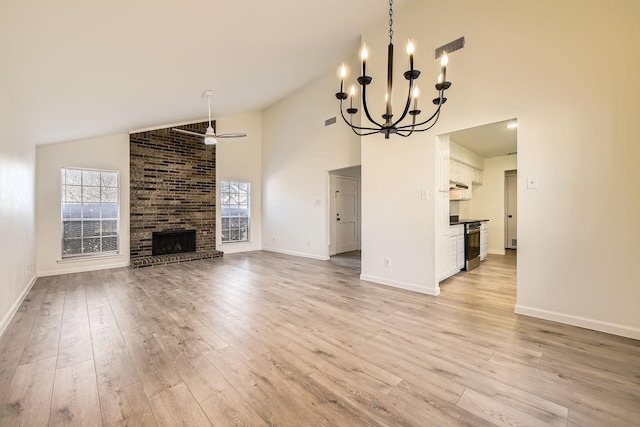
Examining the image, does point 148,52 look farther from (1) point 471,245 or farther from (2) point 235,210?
(1) point 471,245

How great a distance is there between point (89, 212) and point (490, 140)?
809cm

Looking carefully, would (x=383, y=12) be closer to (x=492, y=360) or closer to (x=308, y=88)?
(x=308, y=88)

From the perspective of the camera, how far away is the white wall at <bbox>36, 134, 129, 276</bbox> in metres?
4.93

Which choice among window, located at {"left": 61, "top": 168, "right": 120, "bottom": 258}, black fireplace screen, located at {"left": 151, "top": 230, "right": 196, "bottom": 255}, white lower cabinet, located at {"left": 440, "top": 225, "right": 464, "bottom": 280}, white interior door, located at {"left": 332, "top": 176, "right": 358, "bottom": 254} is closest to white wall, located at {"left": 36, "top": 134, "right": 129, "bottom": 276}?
window, located at {"left": 61, "top": 168, "right": 120, "bottom": 258}

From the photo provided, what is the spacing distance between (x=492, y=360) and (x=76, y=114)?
5.44 meters

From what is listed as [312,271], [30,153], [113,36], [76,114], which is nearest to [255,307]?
[312,271]

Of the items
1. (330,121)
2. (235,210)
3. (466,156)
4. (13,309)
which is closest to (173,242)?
(235,210)

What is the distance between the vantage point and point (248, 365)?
2049 mm

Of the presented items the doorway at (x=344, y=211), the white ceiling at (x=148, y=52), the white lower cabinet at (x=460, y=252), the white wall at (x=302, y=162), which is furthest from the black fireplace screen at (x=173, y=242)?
the white lower cabinet at (x=460, y=252)

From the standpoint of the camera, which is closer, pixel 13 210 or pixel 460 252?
pixel 13 210

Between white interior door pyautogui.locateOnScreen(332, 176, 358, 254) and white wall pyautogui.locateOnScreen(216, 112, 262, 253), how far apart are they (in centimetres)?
249

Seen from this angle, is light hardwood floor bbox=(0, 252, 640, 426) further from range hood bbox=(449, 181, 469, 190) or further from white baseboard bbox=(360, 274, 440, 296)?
range hood bbox=(449, 181, 469, 190)

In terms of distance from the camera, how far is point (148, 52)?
2.78 m

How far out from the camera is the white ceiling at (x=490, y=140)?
14.8 ft
